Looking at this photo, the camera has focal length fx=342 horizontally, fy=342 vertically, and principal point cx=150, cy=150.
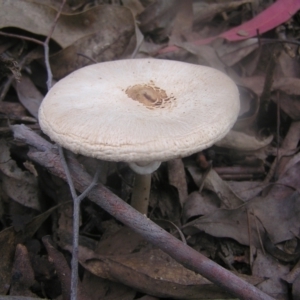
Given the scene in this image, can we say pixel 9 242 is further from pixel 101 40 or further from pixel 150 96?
pixel 101 40

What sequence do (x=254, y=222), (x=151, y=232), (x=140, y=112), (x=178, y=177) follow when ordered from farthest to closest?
1. (x=178, y=177)
2. (x=254, y=222)
3. (x=140, y=112)
4. (x=151, y=232)

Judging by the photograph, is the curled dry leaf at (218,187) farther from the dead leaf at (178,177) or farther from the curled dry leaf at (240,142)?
the curled dry leaf at (240,142)

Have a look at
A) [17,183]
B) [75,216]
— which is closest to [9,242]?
[17,183]

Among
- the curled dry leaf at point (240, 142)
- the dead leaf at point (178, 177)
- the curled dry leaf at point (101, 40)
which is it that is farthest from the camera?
the curled dry leaf at point (101, 40)

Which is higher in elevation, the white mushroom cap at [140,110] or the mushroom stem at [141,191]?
the white mushroom cap at [140,110]

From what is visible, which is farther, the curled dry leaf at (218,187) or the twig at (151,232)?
the curled dry leaf at (218,187)

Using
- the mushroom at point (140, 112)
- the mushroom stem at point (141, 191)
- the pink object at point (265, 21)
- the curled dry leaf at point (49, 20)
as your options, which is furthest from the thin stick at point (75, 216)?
the pink object at point (265, 21)

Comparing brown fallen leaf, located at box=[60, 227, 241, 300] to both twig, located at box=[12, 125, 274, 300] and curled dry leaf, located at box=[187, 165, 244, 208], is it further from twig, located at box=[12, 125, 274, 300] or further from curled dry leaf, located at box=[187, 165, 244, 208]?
curled dry leaf, located at box=[187, 165, 244, 208]

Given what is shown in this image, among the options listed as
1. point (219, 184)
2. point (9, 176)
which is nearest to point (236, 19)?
point (219, 184)
